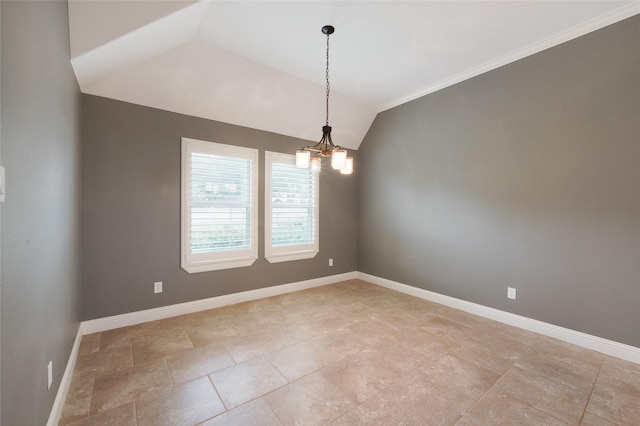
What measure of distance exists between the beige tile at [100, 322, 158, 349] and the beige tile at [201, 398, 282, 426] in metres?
1.54

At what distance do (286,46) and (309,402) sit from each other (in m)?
3.38

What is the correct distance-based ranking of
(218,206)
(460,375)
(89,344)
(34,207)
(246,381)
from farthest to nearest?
(218,206), (89,344), (460,375), (246,381), (34,207)

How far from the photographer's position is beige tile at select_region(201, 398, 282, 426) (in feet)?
5.61

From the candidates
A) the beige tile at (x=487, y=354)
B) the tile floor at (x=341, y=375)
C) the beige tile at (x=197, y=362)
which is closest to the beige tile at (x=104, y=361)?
the tile floor at (x=341, y=375)

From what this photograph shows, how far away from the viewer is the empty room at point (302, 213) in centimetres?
175

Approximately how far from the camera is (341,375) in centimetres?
223

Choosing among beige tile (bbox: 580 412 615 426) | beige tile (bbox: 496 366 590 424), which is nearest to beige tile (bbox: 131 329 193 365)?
beige tile (bbox: 496 366 590 424)

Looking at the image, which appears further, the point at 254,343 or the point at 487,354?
the point at 254,343

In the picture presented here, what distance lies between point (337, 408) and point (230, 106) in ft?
11.5

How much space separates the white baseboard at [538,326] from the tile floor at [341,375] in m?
0.10

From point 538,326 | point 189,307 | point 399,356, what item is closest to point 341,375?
point 399,356

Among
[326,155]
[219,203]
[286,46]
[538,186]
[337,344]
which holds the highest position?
[286,46]

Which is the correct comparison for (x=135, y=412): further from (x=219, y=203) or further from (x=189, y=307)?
(x=219, y=203)

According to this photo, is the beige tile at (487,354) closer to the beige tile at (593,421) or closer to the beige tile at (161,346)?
the beige tile at (593,421)
